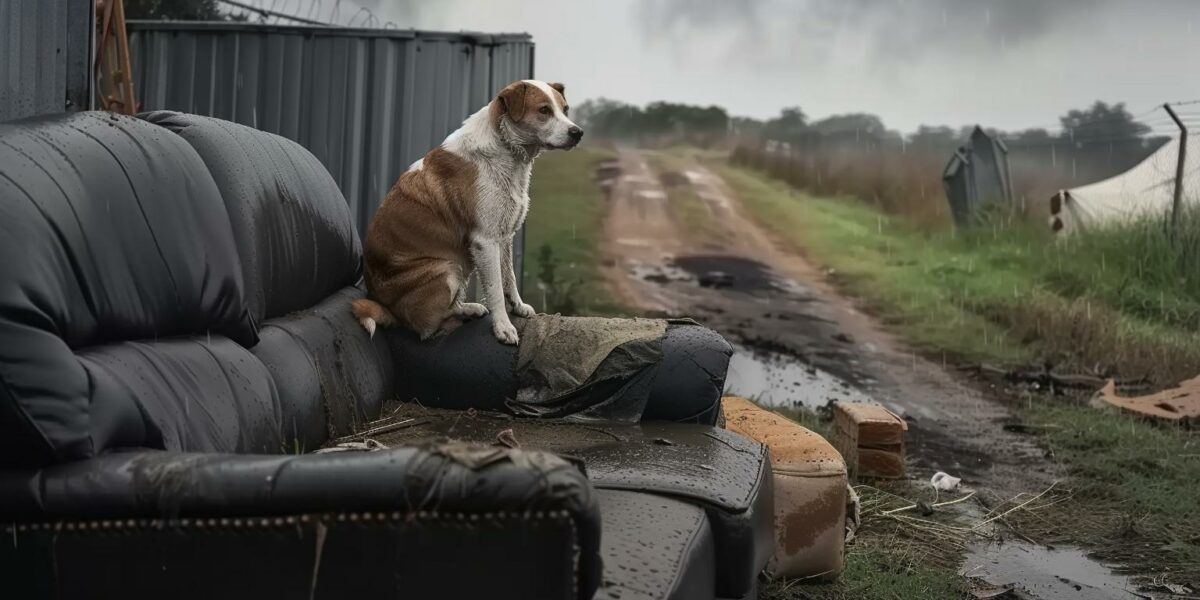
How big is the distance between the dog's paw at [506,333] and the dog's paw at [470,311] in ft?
0.35

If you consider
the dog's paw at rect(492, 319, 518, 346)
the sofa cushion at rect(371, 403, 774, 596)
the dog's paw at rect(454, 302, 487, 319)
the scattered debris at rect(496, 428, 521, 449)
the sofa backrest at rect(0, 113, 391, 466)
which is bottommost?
the sofa cushion at rect(371, 403, 774, 596)

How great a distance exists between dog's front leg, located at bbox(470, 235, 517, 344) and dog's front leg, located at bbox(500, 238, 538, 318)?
0.06m

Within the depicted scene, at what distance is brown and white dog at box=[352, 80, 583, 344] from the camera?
402 centimetres

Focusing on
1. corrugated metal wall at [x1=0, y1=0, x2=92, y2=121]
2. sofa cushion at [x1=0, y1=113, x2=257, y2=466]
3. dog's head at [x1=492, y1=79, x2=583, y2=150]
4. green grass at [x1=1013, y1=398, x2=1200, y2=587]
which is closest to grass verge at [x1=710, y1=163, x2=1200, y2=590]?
green grass at [x1=1013, y1=398, x2=1200, y2=587]

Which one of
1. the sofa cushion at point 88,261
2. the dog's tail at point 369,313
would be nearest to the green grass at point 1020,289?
the dog's tail at point 369,313

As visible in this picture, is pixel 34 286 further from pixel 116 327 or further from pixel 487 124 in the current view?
pixel 487 124

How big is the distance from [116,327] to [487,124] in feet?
7.27

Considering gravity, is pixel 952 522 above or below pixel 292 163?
below

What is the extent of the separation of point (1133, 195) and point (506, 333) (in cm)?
998

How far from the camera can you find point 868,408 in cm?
537

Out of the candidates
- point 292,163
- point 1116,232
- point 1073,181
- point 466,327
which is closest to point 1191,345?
point 1116,232

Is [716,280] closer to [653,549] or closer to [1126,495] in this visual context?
[1126,495]

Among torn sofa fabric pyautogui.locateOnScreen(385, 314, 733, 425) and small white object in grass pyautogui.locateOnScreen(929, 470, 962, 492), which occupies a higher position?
torn sofa fabric pyautogui.locateOnScreen(385, 314, 733, 425)

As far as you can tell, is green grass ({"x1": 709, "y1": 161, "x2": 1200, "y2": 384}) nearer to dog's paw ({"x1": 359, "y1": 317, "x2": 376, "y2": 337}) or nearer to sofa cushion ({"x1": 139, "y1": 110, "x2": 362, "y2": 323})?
dog's paw ({"x1": 359, "y1": 317, "x2": 376, "y2": 337})
